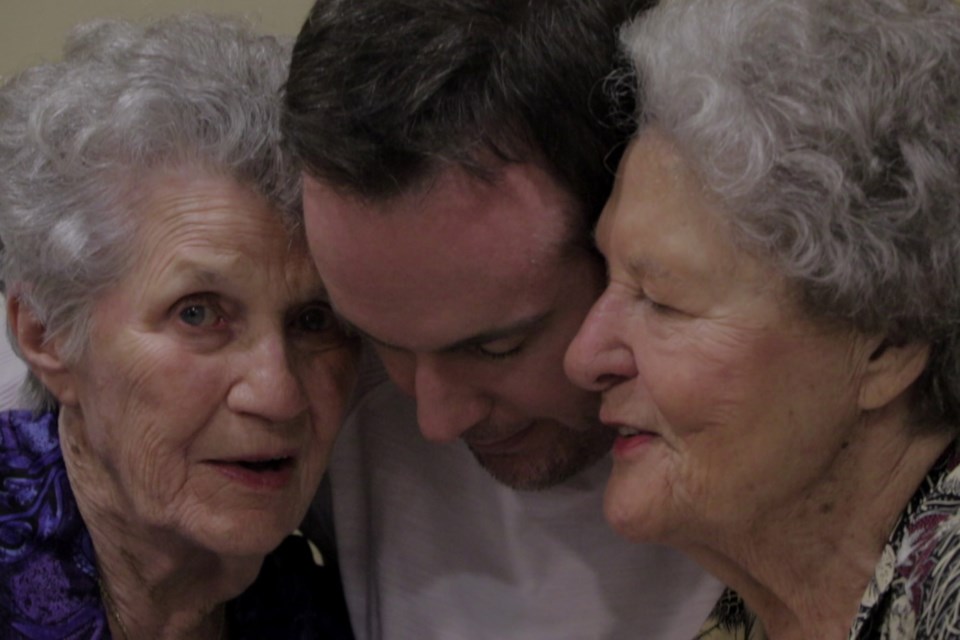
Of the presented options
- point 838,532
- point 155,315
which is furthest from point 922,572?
point 155,315

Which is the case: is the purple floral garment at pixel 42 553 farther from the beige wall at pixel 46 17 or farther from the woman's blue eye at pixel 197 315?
the beige wall at pixel 46 17

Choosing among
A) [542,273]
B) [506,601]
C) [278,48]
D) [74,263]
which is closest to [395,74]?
[542,273]

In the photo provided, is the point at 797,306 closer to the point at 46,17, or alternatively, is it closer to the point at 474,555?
the point at 474,555

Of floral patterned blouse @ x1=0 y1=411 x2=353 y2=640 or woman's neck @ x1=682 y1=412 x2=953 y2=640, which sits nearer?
woman's neck @ x1=682 y1=412 x2=953 y2=640

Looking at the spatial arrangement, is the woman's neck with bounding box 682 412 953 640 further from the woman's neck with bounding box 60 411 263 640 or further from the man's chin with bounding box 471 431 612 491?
the woman's neck with bounding box 60 411 263 640

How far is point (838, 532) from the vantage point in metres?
1.30

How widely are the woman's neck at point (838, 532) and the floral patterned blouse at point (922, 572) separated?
0.06ft

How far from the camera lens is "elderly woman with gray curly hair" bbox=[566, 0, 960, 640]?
3.81ft

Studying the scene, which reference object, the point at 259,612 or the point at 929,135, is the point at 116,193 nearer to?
the point at 259,612

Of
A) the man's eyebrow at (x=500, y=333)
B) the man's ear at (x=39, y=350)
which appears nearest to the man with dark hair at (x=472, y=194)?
the man's eyebrow at (x=500, y=333)

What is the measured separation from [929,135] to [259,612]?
1165 millimetres

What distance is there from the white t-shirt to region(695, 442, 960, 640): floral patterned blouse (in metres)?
0.49

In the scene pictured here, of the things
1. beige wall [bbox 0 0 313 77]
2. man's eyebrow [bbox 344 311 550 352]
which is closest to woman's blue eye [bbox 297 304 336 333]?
man's eyebrow [bbox 344 311 550 352]

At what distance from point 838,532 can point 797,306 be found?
262 millimetres
